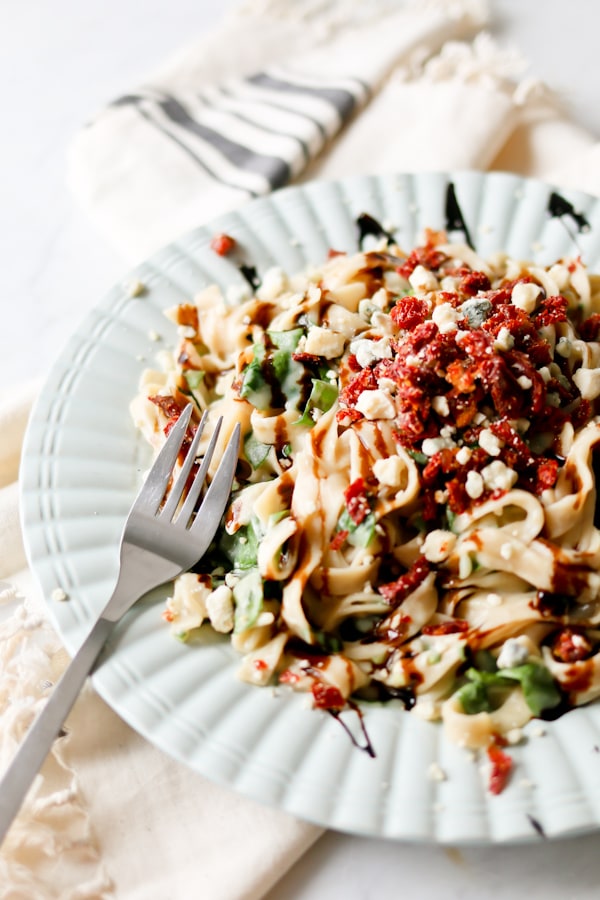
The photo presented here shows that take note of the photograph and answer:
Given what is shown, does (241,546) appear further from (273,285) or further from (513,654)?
(273,285)

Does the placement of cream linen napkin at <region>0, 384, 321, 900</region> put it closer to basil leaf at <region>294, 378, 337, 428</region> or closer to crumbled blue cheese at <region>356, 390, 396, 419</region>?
basil leaf at <region>294, 378, 337, 428</region>

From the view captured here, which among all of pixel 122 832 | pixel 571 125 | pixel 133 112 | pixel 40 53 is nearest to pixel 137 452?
pixel 122 832

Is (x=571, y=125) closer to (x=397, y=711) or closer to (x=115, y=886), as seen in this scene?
(x=397, y=711)

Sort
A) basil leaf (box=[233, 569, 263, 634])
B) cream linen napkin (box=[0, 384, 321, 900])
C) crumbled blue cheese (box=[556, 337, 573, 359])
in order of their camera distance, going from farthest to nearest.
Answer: crumbled blue cheese (box=[556, 337, 573, 359]) → basil leaf (box=[233, 569, 263, 634]) → cream linen napkin (box=[0, 384, 321, 900])

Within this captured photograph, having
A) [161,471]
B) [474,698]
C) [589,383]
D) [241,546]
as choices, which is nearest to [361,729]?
[474,698]

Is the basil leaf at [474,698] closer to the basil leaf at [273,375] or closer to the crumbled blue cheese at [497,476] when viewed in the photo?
the crumbled blue cheese at [497,476]

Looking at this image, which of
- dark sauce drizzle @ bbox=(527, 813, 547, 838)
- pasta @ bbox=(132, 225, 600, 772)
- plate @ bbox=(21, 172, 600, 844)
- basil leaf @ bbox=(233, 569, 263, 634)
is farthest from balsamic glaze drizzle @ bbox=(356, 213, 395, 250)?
dark sauce drizzle @ bbox=(527, 813, 547, 838)
